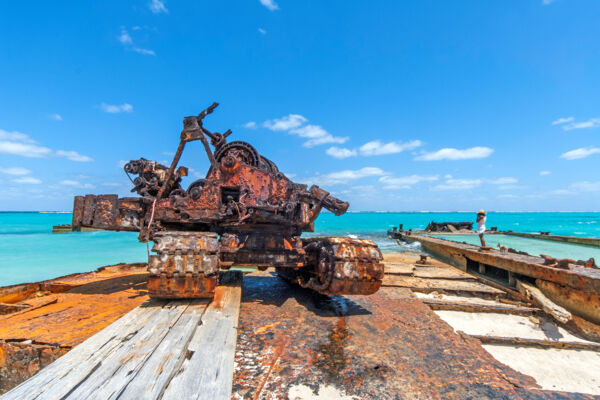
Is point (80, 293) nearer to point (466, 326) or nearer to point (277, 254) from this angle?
point (277, 254)

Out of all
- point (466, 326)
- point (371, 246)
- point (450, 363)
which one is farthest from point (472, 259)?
point (450, 363)

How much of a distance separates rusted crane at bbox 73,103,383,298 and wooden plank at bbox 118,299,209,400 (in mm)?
855

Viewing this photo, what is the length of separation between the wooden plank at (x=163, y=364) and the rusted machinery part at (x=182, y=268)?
55 centimetres

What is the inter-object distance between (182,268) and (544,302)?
275 inches

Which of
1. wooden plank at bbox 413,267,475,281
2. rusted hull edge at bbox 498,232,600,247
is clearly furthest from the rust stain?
rusted hull edge at bbox 498,232,600,247

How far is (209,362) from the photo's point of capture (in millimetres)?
2371

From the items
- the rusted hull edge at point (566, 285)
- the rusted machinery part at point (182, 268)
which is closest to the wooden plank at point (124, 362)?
the rusted machinery part at point (182, 268)

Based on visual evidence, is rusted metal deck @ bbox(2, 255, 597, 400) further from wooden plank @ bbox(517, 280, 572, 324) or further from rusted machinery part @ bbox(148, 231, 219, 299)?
wooden plank @ bbox(517, 280, 572, 324)

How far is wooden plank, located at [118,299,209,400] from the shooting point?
75.0 inches

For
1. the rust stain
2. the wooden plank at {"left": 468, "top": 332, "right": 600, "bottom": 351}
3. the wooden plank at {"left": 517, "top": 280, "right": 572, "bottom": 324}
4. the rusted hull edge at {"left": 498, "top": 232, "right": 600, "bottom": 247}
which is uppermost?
the rusted hull edge at {"left": 498, "top": 232, "right": 600, "bottom": 247}

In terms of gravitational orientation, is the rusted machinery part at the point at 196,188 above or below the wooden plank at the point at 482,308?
above

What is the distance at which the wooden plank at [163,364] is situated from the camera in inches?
75.0

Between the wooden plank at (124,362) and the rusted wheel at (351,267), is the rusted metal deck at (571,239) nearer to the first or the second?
the rusted wheel at (351,267)

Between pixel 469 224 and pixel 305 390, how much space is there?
39552mm
